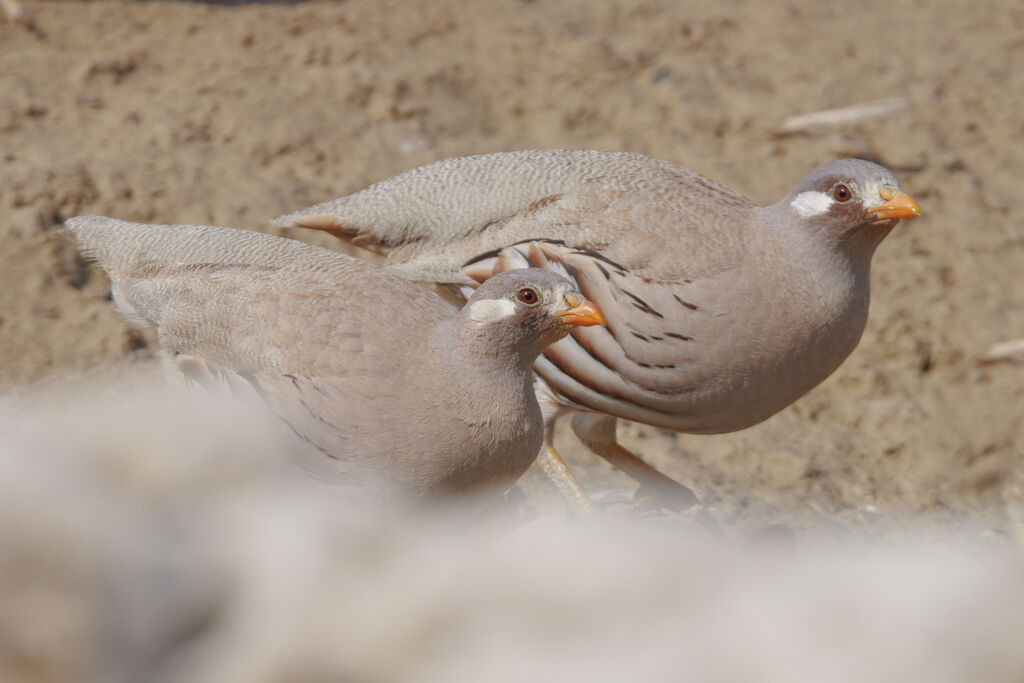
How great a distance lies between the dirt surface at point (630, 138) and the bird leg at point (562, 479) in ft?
1.85

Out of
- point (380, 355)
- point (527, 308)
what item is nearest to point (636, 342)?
point (527, 308)

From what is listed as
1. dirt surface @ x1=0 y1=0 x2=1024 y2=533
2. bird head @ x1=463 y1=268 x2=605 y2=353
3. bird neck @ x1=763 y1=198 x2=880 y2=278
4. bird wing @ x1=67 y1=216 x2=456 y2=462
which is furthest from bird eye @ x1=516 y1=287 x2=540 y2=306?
dirt surface @ x1=0 y1=0 x2=1024 y2=533

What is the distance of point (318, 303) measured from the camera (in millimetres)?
3402

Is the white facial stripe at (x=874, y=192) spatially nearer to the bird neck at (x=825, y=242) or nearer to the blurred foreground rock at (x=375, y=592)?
the bird neck at (x=825, y=242)

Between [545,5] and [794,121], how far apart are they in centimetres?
200

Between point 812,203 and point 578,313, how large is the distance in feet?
3.31

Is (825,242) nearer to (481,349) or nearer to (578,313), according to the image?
(578,313)

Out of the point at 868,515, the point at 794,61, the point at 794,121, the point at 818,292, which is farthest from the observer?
the point at 794,61

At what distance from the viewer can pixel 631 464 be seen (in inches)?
179

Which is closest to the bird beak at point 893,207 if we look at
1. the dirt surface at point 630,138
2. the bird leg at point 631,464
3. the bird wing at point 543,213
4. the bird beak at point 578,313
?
the bird wing at point 543,213

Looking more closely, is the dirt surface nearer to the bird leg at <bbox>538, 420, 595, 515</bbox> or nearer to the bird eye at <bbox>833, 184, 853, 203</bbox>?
the bird leg at <bbox>538, 420, 595, 515</bbox>

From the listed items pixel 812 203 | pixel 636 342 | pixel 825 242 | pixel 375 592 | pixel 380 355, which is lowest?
pixel 636 342

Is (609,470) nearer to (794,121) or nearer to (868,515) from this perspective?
(868,515)

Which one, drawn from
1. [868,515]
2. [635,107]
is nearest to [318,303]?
[868,515]
